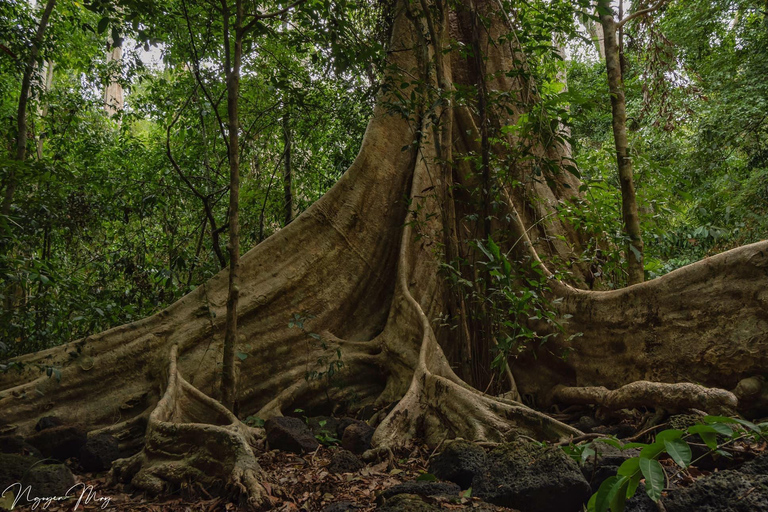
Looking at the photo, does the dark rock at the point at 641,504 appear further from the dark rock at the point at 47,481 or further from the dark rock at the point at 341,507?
the dark rock at the point at 47,481

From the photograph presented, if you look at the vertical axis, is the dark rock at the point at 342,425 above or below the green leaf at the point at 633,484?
below

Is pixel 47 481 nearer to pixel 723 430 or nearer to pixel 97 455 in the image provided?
pixel 97 455

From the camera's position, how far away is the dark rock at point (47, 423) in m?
3.89

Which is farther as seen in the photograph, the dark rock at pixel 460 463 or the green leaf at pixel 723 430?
the dark rock at pixel 460 463

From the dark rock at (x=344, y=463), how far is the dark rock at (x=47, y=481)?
1.44 metres

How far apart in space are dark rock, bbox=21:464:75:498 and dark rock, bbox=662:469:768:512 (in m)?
2.94

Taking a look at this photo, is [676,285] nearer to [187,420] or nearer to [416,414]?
[416,414]

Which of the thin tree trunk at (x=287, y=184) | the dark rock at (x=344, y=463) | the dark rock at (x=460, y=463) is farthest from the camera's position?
the thin tree trunk at (x=287, y=184)

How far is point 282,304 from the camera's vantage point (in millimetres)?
4906

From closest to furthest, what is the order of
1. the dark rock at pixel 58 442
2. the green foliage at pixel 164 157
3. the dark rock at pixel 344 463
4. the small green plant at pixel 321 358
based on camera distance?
the dark rock at pixel 344 463, the dark rock at pixel 58 442, the small green plant at pixel 321 358, the green foliage at pixel 164 157

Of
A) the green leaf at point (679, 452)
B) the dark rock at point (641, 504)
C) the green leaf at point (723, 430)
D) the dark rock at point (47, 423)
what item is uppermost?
the green leaf at point (723, 430)

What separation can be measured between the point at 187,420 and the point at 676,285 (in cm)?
355

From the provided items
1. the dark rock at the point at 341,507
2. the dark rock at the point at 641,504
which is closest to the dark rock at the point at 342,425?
the dark rock at the point at 341,507

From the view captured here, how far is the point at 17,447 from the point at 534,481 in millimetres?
→ 3359
